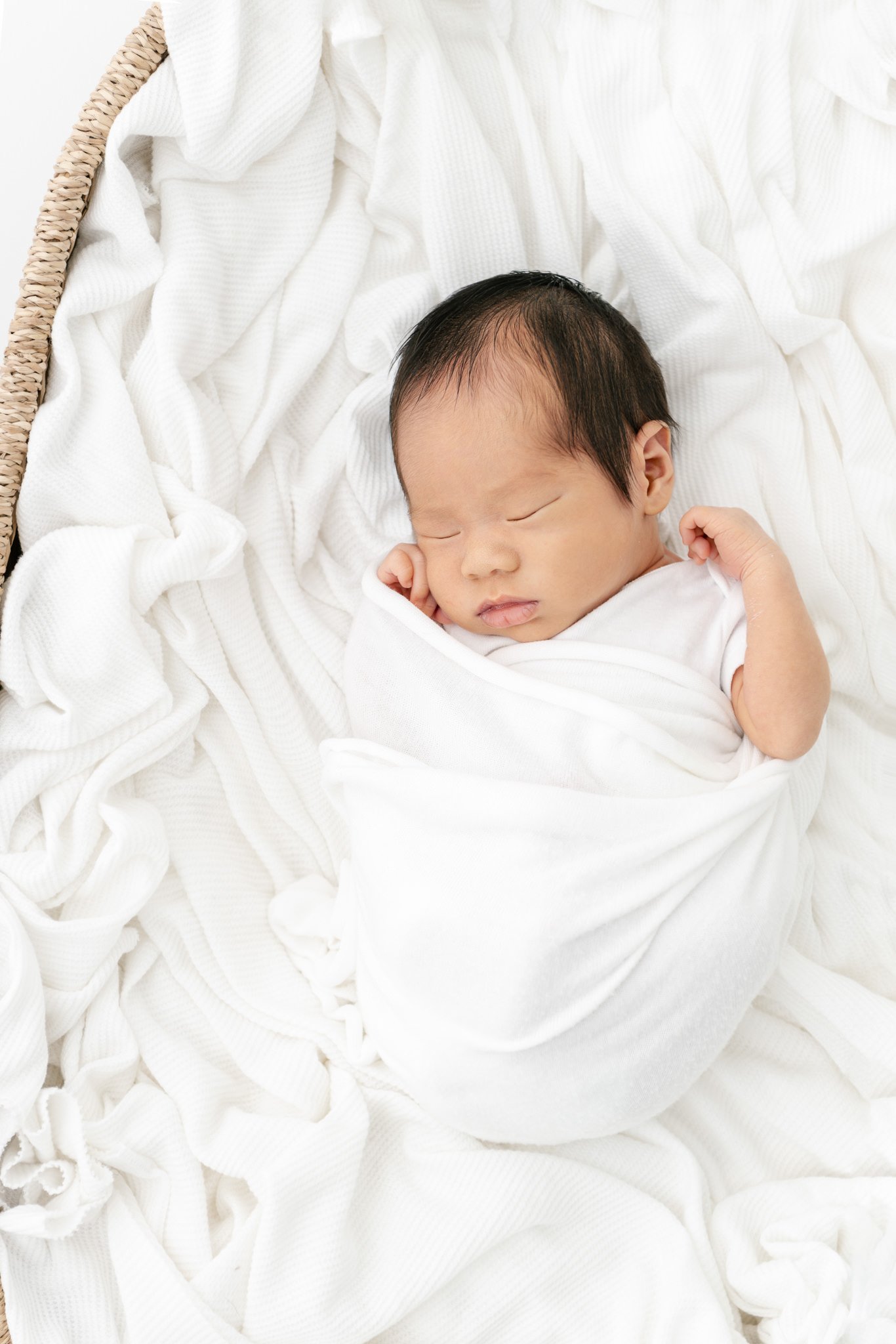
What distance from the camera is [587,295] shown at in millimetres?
1475

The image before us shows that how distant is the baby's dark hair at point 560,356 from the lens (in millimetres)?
1382

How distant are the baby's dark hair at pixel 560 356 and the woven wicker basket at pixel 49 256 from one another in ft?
1.40

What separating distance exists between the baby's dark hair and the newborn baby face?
20 millimetres

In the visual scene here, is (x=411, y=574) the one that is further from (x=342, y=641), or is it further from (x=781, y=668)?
(x=781, y=668)

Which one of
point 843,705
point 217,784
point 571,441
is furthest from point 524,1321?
point 571,441

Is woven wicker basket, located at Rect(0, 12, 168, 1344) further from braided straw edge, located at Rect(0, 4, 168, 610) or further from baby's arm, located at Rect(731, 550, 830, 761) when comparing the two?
baby's arm, located at Rect(731, 550, 830, 761)

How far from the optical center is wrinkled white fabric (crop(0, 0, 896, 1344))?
51.7 inches

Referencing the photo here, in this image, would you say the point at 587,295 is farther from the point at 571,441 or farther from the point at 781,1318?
the point at 781,1318

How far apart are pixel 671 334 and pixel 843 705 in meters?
0.55

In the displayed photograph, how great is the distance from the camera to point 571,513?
4.50 ft

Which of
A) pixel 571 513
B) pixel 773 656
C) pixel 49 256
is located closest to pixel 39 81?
pixel 49 256

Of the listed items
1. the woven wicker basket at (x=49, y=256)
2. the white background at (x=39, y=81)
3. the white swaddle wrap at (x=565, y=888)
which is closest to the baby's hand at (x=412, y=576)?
the white swaddle wrap at (x=565, y=888)

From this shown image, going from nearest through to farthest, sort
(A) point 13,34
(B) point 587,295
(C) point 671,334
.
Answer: (B) point 587,295 → (C) point 671,334 → (A) point 13,34

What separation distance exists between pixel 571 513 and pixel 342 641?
397mm
